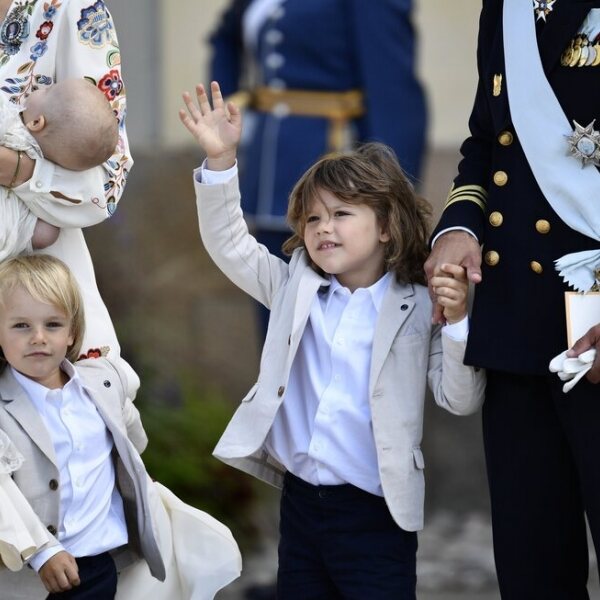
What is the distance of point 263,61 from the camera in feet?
16.1

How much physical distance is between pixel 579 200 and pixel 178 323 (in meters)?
3.36

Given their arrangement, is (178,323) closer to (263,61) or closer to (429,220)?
(263,61)

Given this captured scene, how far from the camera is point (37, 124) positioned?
9.99 ft

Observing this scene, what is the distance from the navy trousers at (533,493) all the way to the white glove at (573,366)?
11cm

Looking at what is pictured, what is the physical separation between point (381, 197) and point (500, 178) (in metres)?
0.34

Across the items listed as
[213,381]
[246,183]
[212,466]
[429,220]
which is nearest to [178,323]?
[213,381]

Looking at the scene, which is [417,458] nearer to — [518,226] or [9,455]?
[518,226]

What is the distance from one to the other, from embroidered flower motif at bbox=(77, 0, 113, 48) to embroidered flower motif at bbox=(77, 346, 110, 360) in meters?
0.62

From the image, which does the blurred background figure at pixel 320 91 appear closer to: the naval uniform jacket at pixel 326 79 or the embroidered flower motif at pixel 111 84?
the naval uniform jacket at pixel 326 79

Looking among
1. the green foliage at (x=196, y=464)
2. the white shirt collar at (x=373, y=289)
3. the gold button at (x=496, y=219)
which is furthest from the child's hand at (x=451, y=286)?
the green foliage at (x=196, y=464)

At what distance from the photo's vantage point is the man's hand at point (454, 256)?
308 cm

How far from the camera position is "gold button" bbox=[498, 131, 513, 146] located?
3094 millimetres

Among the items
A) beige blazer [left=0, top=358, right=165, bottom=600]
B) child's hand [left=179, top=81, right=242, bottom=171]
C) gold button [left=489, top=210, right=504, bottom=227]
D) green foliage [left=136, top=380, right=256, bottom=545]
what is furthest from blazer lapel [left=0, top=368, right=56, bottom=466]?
green foliage [left=136, top=380, right=256, bottom=545]

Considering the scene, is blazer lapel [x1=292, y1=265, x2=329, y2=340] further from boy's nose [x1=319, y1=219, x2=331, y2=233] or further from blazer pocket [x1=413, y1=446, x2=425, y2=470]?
blazer pocket [x1=413, y1=446, x2=425, y2=470]
